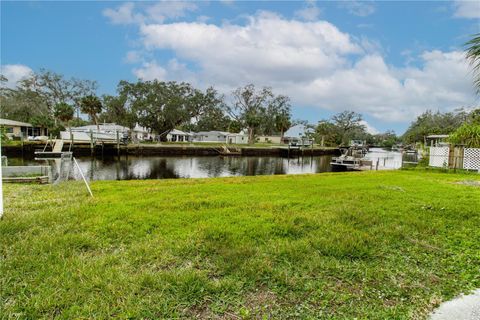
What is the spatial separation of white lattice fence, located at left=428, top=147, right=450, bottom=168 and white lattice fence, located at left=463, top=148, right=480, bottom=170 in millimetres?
868

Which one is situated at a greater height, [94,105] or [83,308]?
[94,105]

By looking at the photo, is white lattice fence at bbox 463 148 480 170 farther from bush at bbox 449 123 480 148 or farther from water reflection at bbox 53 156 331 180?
water reflection at bbox 53 156 331 180

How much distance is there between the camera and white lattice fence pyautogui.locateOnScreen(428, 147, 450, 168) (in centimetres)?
1675

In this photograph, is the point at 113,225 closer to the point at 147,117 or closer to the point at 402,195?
the point at 402,195

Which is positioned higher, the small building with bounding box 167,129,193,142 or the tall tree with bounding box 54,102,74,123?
the tall tree with bounding box 54,102,74,123

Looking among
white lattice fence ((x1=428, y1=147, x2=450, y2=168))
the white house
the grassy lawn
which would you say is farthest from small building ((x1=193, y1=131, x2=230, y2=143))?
the grassy lawn

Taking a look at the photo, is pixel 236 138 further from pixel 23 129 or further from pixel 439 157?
pixel 439 157

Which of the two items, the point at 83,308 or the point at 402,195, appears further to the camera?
the point at 402,195

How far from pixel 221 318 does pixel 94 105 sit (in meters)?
45.2

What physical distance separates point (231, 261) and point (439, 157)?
19046 mm

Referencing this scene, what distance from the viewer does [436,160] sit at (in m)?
17.3

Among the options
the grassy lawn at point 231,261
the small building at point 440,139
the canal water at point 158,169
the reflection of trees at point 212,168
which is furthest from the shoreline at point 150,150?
the grassy lawn at point 231,261

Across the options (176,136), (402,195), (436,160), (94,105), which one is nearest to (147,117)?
(94,105)

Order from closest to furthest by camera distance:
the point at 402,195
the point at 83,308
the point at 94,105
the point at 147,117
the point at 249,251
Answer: the point at 83,308, the point at 249,251, the point at 402,195, the point at 94,105, the point at 147,117
